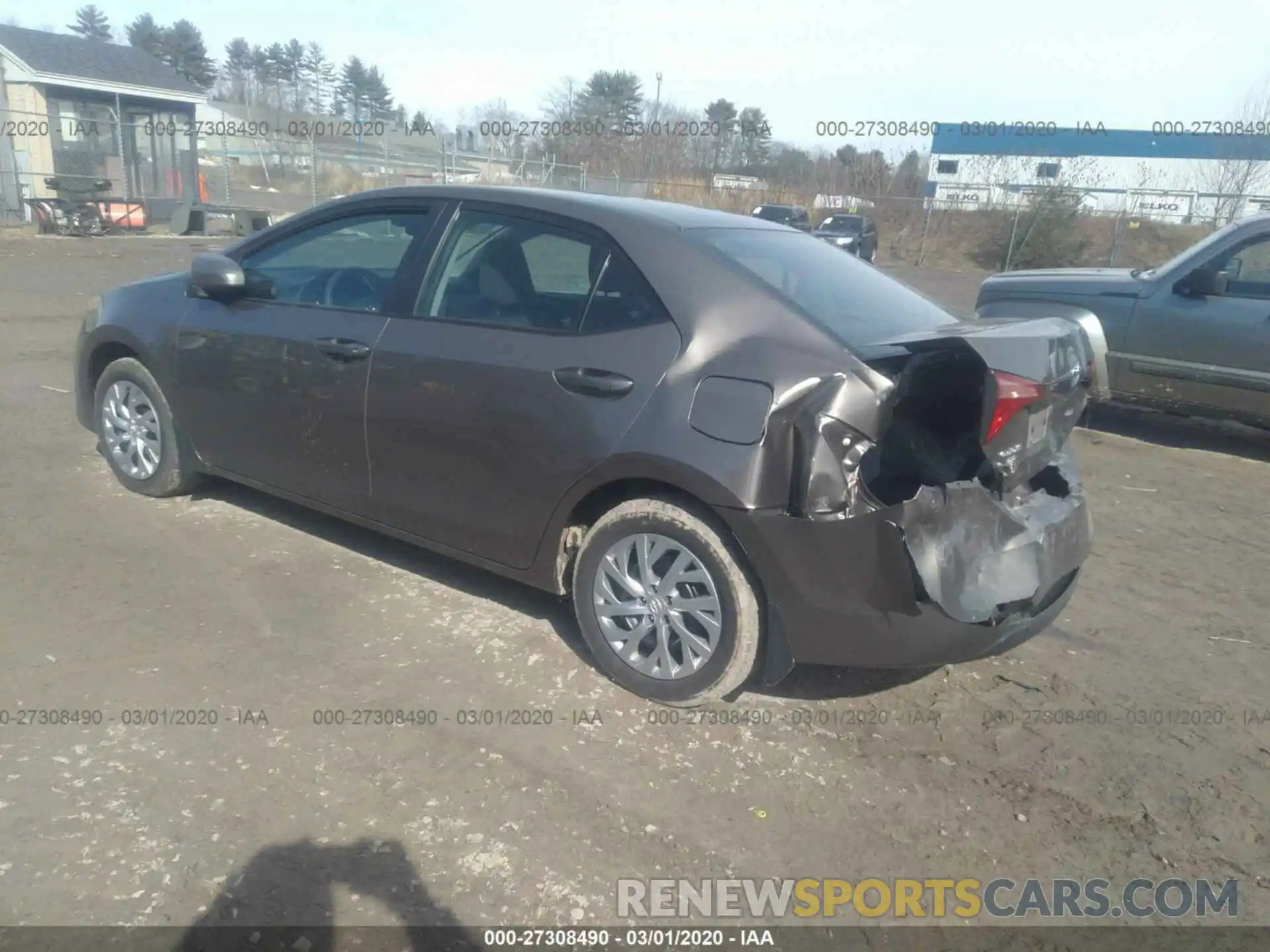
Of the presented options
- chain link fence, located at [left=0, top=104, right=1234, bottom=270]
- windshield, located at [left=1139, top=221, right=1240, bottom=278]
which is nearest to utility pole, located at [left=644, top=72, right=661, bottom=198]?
chain link fence, located at [left=0, top=104, right=1234, bottom=270]

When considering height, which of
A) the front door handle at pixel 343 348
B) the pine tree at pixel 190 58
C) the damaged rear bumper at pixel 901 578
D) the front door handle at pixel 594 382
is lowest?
the damaged rear bumper at pixel 901 578

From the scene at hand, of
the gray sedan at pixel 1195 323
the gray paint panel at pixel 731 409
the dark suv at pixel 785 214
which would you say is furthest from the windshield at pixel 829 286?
the dark suv at pixel 785 214

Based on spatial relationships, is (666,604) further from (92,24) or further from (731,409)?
(92,24)

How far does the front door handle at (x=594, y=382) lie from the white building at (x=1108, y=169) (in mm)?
23941

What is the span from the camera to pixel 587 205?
3783mm

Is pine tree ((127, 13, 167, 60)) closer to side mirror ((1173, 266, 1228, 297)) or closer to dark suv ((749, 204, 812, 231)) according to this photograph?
dark suv ((749, 204, 812, 231))

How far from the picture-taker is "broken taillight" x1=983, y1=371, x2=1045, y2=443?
3.01 meters

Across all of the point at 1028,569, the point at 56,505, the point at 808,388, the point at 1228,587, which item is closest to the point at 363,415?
the point at 808,388

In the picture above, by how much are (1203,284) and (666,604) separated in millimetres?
6043

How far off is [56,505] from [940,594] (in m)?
4.51

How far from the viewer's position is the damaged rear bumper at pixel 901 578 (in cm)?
→ 301

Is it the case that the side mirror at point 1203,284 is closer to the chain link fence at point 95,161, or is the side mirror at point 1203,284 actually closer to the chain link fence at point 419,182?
the chain link fence at point 419,182

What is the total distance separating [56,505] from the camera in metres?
5.12

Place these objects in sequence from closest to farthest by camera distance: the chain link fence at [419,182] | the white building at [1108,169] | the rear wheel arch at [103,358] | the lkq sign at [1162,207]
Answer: the rear wheel arch at [103,358]
the chain link fence at [419,182]
the white building at [1108,169]
the lkq sign at [1162,207]
